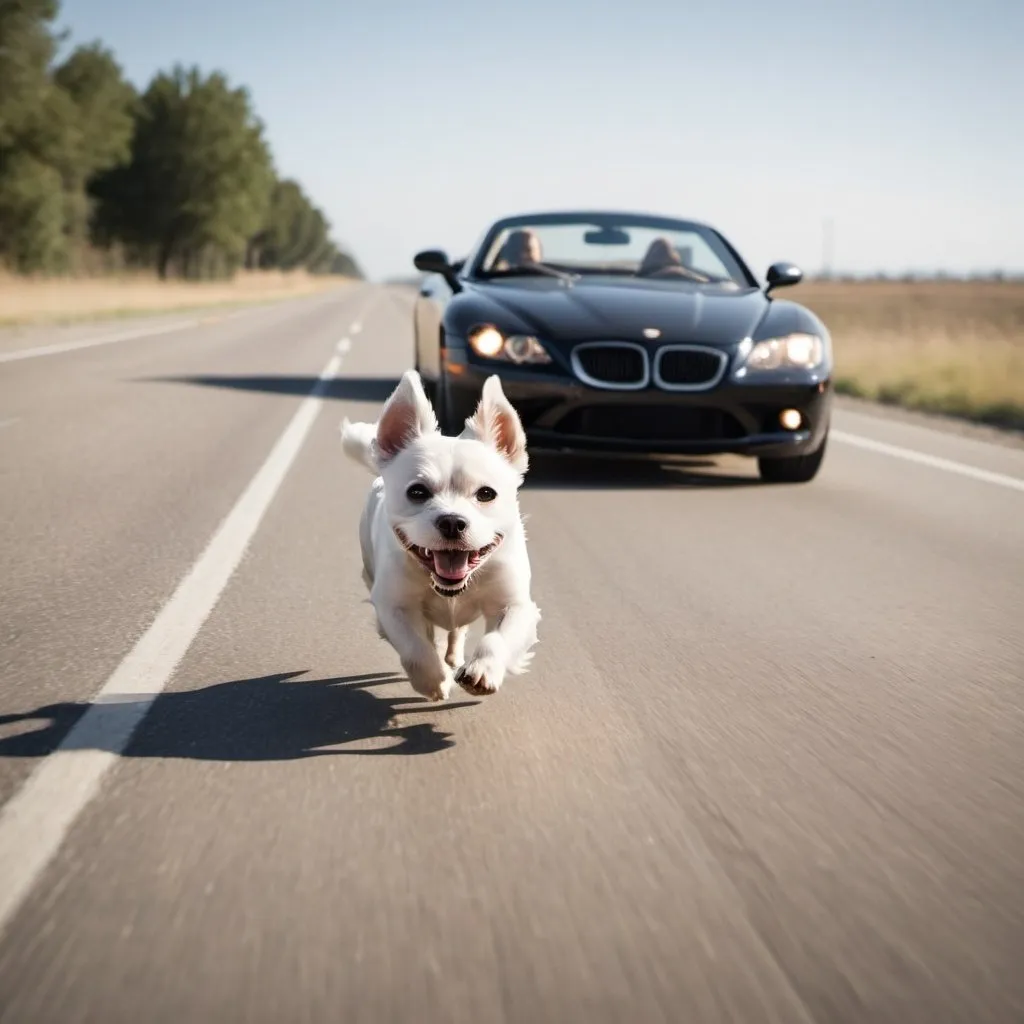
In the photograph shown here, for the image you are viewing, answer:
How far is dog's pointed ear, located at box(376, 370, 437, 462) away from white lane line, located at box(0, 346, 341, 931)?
1.05 m

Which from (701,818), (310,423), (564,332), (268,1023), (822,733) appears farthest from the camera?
(310,423)

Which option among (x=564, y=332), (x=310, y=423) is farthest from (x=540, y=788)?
(x=310, y=423)

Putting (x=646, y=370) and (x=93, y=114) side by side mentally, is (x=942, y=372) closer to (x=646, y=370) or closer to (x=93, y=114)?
(x=646, y=370)

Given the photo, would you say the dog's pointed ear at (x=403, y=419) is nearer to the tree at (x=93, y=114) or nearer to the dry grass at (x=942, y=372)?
the dry grass at (x=942, y=372)

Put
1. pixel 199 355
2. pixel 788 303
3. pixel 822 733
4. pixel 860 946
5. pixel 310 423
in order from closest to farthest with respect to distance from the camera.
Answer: pixel 860 946, pixel 822 733, pixel 788 303, pixel 310 423, pixel 199 355

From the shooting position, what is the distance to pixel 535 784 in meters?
3.58

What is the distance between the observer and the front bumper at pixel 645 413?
8.70m

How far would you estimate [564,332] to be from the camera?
8859mm

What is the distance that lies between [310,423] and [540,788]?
9091mm

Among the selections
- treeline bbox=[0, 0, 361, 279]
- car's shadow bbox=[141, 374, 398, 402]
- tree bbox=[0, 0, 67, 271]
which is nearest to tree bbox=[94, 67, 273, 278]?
treeline bbox=[0, 0, 361, 279]

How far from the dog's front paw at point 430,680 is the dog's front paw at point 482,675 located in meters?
0.18

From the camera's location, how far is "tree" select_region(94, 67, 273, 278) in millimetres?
99938

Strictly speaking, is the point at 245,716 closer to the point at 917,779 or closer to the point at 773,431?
the point at 917,779

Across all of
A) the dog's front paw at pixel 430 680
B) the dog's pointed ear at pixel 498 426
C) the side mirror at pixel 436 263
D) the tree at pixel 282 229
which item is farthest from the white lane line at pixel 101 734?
the tree at pixel 282 229
